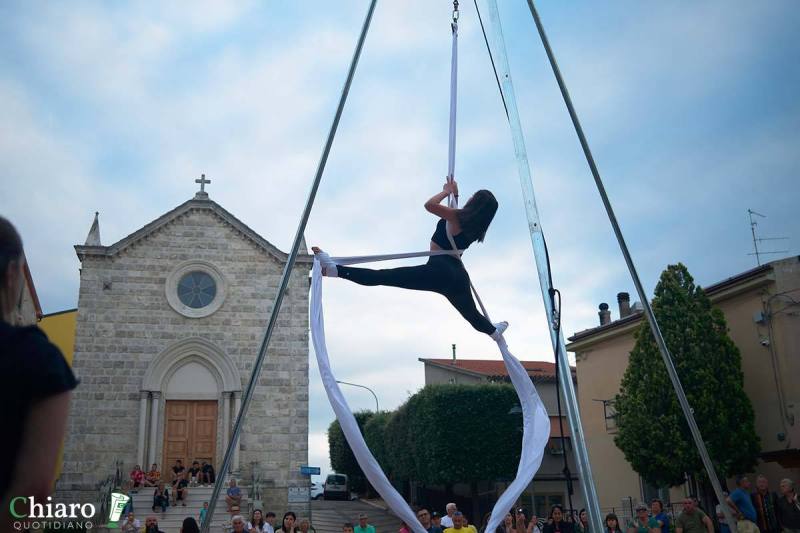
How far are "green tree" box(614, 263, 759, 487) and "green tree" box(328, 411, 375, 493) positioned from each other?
59.4 ft

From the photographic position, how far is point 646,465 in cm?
1673

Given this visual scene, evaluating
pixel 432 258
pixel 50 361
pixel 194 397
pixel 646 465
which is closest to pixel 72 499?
pixel 194 397

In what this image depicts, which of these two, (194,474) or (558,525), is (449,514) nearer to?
(558,525)

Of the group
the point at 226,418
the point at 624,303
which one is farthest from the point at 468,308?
the point at 624,303

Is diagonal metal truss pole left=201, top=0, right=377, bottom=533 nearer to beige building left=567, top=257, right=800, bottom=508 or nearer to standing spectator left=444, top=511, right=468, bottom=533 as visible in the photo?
standing spectator left=444, top=511, right=468, bottom=533

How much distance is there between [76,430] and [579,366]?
47.2 feet

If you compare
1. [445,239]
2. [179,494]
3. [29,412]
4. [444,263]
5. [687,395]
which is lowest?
[179,494]

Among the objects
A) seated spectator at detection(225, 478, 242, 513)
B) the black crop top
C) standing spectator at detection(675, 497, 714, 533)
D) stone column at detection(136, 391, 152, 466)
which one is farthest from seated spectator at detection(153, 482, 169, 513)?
the black crop top

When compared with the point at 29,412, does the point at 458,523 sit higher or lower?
lower

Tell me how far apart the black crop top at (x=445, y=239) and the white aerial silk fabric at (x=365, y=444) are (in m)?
0.11

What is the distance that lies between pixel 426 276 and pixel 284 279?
3.86 feet

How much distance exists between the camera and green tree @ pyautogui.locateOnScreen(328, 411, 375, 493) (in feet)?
112

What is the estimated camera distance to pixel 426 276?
6297 millimetres

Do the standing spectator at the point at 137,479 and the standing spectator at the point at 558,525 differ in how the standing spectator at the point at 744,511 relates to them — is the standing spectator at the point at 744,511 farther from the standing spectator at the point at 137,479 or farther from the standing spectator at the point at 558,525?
the standing spectator at the point at 137,479
